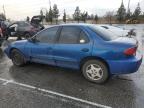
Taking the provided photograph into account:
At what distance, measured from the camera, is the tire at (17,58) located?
6.20m

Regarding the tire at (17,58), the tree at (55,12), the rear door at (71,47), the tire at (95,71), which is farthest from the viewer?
the tree at (55,12)

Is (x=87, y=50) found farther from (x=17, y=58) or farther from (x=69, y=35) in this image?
(x=17, y=58)

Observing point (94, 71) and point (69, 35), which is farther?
point (69, 35)

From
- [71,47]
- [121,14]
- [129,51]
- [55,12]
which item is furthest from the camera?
[55,12]

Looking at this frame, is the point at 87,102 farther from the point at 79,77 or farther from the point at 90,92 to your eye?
the point at 79,77

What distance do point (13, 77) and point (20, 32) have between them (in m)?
9.08

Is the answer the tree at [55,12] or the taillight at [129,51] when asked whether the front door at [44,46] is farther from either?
the tree at [55,12]

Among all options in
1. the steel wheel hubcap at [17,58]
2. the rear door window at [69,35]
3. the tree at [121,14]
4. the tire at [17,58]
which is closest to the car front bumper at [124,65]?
the rear door window at [69,35]

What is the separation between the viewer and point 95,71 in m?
4.63

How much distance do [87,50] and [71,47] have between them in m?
0.50

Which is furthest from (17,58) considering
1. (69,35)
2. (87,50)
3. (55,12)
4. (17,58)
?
(55,12)

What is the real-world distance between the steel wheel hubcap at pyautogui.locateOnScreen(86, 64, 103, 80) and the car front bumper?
31 centimetres

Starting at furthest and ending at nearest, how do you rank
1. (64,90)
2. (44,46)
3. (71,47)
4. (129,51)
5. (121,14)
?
1. (121,14)
2. (44,46)
3. (71,47)
4. (64,90)
5. (129,51)

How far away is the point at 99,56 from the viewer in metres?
4.43
